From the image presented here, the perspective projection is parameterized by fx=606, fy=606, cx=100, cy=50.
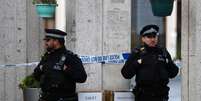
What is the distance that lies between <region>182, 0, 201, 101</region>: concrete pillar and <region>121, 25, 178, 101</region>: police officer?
60cm

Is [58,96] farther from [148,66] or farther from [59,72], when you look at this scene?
[148,66]

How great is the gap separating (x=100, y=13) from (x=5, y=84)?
2290mm

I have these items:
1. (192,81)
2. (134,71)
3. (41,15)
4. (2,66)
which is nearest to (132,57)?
(134,71)

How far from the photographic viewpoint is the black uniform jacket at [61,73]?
6.91 metres

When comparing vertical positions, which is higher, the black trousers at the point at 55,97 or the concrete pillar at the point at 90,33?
the concrete pillar at the point at 90,33

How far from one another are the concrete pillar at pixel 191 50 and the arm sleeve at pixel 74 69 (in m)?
1.38

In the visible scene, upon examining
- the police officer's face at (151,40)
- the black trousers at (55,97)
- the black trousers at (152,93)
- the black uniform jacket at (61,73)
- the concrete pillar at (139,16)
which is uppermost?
the concrete pillar at (139,16)

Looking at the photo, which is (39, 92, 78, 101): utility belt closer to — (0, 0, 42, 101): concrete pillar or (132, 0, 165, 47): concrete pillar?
(132, 0, 165, 47): concrete pillar

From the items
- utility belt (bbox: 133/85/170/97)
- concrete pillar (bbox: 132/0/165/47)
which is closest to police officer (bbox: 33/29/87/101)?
utility belt (bbox: 133/85/170/97)

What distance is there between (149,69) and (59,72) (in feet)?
3.37

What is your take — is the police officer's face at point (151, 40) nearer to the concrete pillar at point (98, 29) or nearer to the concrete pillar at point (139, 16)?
the concrete pillar at point (98, 29)

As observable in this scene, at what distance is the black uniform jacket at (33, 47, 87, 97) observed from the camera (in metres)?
6.91

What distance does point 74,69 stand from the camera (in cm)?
691

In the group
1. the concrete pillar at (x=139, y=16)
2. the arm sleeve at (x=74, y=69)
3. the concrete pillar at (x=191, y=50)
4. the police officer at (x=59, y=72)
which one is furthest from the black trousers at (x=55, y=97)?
the concrete pillar at (x=139, y=16)
